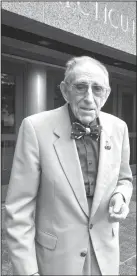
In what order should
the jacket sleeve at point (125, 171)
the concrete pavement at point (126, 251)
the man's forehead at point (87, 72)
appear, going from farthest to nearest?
the concrete pavement at point (126, 251), the jacket sleeve at point (125, 171), the man's forehead at point (87, 72)

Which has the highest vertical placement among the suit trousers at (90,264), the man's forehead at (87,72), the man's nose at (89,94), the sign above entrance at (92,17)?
the sign above entrance at (92,17)

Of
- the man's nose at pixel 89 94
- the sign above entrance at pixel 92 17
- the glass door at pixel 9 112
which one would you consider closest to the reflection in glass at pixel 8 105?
the glass door at pixel 9 112

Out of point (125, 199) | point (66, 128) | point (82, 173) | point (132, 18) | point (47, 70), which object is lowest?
point (125, 199)

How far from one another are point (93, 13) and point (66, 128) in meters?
3.31

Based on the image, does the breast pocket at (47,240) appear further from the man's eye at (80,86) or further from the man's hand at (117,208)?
the man's eye at (80,86)

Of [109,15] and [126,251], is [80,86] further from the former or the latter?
[109,15]

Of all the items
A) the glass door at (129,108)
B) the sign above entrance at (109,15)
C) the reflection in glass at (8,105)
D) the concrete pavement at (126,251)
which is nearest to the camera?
the concrete pavement at (126,251)

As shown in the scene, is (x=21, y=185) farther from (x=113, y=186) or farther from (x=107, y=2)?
(x=107, y=2)

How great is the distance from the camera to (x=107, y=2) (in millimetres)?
4789

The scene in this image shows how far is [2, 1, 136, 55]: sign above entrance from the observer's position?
12.8 ft

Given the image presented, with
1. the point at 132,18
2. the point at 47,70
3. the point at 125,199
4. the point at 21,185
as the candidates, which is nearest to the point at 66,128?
the point at 21,185

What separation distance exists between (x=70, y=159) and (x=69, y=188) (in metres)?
0.16

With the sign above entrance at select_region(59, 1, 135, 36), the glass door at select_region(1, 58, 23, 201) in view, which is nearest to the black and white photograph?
the sign above entrance at select_region(59, 1, 135, 36)

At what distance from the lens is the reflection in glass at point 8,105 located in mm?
7004
